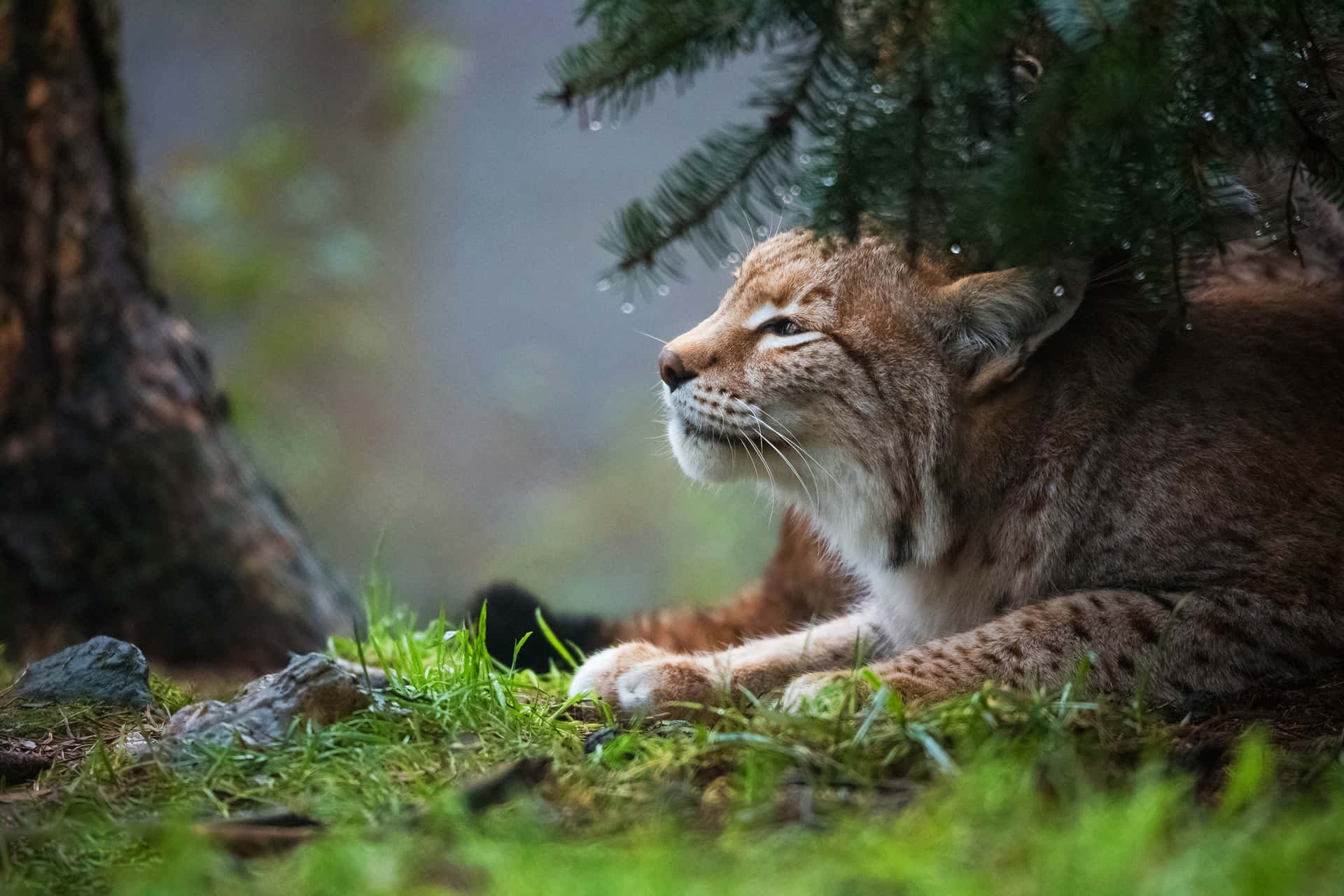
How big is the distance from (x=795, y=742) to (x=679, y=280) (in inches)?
32.3

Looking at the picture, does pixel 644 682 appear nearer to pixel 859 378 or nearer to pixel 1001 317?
pixel 859 378

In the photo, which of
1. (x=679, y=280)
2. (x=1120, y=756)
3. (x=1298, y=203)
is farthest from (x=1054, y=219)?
(x=1298, y=203)

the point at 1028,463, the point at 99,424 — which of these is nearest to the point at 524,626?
the point at 1028,463

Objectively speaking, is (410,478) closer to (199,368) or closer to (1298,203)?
(199,368)

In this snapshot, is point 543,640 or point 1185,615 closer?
point 1185,615

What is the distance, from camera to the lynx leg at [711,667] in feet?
7.66

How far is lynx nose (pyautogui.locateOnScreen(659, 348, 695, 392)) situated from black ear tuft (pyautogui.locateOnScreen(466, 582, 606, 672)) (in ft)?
2.38

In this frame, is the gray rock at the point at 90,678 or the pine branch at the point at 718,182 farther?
the gray rock at the point at 90,678

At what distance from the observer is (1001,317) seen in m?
2.48

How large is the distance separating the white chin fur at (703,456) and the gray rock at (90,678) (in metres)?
1.28

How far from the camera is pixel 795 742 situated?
68.6 inches

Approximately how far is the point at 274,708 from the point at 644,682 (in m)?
0.74

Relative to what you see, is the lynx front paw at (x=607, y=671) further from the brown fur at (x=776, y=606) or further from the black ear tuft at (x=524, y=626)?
the brown fur at (x=776, y=606)

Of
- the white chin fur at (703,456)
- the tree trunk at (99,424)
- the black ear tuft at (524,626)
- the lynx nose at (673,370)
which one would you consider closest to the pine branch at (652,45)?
the lynx nose at (673,370)
